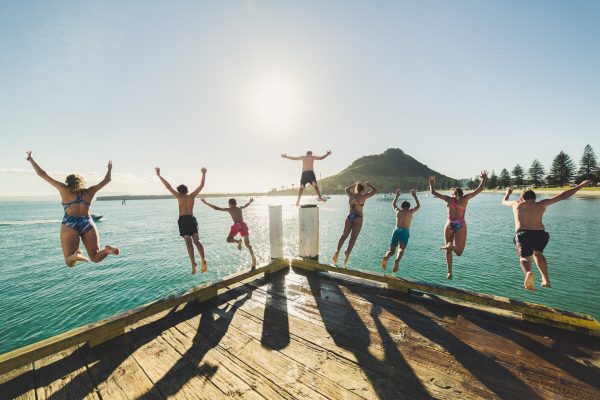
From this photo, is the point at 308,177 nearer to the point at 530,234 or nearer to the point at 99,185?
the point at 99,185

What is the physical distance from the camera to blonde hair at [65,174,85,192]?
556 cm

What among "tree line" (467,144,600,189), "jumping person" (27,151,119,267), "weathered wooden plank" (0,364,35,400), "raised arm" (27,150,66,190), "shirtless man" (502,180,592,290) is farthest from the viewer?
"tree line" (467,144,600,189)

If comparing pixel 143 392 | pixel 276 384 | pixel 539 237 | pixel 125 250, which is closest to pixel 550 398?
pixel 276 384

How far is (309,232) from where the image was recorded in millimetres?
8102

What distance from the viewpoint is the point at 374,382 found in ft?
11.0

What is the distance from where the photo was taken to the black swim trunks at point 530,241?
20.6 feet

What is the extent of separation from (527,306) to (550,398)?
1.96m

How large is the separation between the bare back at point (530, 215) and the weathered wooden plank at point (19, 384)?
9.73 m

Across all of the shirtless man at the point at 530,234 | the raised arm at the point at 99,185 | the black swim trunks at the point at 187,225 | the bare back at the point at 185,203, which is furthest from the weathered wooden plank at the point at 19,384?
the shirtless man at the point at 530,234

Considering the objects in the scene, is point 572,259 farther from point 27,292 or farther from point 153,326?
point 27,292

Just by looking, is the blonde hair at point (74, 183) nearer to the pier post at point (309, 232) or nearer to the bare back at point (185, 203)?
the bare back at point (185, 203)

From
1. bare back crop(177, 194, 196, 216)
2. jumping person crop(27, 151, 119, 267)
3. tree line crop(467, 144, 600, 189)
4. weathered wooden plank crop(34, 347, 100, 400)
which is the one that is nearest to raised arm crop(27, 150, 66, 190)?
jumping person crop(27, 151, 119, 267)

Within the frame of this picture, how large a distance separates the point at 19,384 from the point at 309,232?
6.36 meters

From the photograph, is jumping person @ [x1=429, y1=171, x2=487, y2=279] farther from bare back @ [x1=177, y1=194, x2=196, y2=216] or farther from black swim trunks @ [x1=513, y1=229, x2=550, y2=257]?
bare back @ [x1=177, y1=194, x2=196, y2=216]
